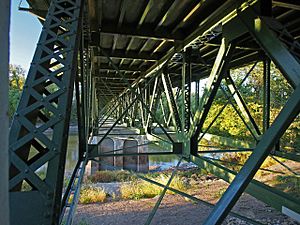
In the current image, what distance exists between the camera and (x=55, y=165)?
1.69 metres

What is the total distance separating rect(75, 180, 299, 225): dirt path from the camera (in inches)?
283

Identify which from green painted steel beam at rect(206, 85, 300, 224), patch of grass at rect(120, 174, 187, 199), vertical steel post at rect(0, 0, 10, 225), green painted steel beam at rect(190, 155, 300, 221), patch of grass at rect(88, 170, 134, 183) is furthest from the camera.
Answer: patch of grass at rect(88, 170, 134, 183)

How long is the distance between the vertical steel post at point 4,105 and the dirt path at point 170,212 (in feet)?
22.0

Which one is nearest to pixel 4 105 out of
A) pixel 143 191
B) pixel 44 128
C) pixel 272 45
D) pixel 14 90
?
pixel 44 128

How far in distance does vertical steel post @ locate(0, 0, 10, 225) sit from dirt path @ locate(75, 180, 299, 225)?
6.70m

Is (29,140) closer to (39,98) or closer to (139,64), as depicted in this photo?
(39,98)

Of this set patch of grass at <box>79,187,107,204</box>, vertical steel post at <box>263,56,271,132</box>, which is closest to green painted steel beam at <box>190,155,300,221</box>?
vertical steel post at <box>263,56,271,132</box>

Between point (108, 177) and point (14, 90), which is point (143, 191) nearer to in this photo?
point (108, 177)

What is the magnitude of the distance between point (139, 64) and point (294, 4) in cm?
676

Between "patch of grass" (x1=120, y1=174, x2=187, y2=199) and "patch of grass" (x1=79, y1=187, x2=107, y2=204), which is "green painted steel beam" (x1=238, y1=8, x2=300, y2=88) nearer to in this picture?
"patch of grass" (x1=120, y1=174, x2=187, y2=199)

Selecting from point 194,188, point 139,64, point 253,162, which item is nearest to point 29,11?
point 253,162

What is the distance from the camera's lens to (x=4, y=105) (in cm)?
74

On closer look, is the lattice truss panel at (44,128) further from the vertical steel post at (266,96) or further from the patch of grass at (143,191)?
the patch of grass at (143,191)

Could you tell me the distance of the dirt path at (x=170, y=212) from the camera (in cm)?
719
